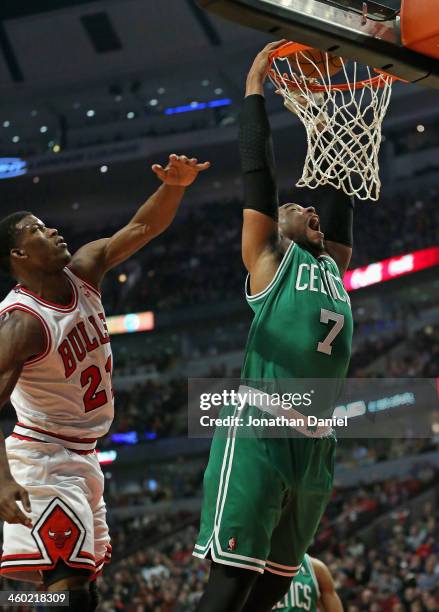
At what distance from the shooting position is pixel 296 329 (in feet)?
13.6

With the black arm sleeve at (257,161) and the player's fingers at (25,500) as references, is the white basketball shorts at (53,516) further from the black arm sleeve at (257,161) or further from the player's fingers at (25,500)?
the black arm sleeve at (257,161)

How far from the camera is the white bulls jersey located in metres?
4.26

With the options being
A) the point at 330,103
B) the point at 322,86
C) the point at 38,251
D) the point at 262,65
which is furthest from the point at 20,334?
the point at 330,103

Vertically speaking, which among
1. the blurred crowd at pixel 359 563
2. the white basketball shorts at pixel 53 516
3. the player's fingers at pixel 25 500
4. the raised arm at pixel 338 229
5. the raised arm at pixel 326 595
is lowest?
the blurred crowd at pixel 359 563

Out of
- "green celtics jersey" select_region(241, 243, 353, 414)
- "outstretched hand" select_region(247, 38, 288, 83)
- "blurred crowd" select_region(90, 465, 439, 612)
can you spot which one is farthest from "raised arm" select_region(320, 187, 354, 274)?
"blurred crowd" select_region(90, 465, 439, 612)

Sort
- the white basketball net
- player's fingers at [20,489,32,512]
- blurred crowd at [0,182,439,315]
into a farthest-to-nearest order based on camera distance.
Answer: blurred crowd at [0,182,439,315]
the white basketball net
player's fingers at [20,489,32,512]

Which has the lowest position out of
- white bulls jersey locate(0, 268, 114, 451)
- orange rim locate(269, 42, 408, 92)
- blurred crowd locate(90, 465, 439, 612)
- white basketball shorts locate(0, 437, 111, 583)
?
blurred crowd locate(90, 465, 439, 612)

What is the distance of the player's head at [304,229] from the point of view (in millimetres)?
4531

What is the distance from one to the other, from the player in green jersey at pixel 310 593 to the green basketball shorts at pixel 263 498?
1.85 metres

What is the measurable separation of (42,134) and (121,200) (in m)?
3.07

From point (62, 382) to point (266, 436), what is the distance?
1.04 metres

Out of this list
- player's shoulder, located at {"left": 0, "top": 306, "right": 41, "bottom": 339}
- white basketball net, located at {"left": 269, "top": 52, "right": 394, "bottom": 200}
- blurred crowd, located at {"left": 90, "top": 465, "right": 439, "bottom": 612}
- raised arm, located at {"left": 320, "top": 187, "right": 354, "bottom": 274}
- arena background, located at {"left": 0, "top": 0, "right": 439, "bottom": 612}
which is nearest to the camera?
player's shoulder, located at {"left": 0, "top": 306, "right": 41, "bottom": 339}

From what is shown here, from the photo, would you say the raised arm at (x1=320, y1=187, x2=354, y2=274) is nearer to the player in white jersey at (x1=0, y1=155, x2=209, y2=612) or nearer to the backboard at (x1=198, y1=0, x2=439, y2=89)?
the backboard at (x1=198, y1=0, x2=439, y2=89)

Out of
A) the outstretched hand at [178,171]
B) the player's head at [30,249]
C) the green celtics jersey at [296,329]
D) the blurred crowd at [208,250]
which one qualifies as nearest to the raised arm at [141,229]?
the outstretched hand at [178,171]
